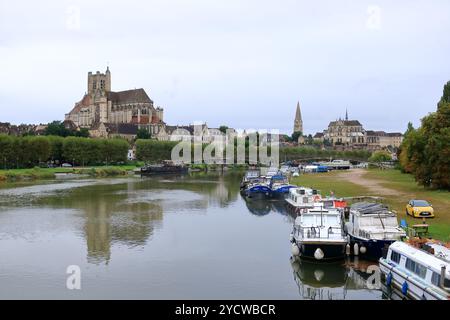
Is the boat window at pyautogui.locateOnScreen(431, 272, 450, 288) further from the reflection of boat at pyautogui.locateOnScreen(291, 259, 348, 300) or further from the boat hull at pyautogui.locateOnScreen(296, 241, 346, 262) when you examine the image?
the boat hull at pyautogui.locateOnScreen(296, 241, 346, 262)

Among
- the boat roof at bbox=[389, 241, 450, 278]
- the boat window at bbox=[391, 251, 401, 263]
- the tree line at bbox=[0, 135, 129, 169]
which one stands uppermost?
the tree line at bbox=[0, 135, 129, 169]

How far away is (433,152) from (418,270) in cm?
3789

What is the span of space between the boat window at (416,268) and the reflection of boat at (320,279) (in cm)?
311

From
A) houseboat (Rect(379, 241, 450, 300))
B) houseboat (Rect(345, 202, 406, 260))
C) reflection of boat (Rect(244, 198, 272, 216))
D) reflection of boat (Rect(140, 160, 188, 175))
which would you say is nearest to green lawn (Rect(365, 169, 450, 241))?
houseboat (Rect(345, 202, 406, 260))

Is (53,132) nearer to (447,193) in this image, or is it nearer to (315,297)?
(447,193)

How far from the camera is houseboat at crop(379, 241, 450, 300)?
63.2ft

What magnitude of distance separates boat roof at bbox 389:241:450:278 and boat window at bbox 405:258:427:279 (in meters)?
0.17

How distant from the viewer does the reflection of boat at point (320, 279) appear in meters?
24.0

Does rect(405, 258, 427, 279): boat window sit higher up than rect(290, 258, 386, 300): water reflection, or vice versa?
rect(405, 258, 427, 279): boat window

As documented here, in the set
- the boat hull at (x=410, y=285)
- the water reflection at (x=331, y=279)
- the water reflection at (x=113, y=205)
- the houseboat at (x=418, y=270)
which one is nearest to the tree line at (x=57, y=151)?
the water reflection at (x=113, y=205)

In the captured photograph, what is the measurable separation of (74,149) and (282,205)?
264ft

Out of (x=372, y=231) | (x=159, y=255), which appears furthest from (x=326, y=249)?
(x=159, y=255)
